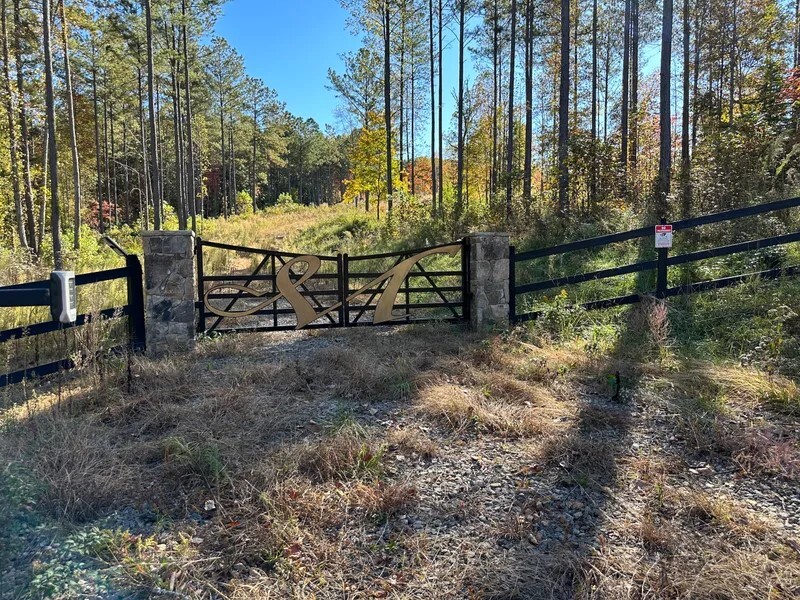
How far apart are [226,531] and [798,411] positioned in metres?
4.24

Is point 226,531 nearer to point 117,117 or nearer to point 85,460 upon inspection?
point 85,460

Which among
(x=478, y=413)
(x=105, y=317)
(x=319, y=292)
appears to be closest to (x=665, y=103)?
(x=319, y=292)

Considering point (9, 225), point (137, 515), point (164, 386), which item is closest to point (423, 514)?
point (137, 515)

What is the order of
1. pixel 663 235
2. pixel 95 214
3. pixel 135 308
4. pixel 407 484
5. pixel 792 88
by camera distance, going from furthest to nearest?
pixel 95 214, pixel 792 88, pixel 663 235, pixel 135 308, pixel 407 484

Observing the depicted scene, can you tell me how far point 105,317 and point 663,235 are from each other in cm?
664

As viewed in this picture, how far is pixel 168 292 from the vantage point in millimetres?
Result: 5871

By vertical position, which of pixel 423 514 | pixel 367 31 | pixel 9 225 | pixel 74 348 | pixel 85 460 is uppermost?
pixel 367 31

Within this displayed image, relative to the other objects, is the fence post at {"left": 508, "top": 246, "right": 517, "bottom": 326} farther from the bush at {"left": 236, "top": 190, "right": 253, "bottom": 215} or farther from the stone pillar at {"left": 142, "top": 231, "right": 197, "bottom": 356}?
the bush at {"left": 236, "top": 190, "right": 253, "bottom": 215}

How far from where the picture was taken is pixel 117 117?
29.2 meters

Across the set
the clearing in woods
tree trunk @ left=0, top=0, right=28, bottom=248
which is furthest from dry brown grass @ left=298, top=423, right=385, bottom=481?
tree trunk @ left=0, top=0, right=28, bottom=248

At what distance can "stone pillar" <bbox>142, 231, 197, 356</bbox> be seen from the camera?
5789 millimetres

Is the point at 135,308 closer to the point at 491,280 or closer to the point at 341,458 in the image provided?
the point at 341,458

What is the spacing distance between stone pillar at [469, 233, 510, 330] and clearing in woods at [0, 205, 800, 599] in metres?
1.84

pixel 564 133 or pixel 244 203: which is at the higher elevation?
pixel 244 203
